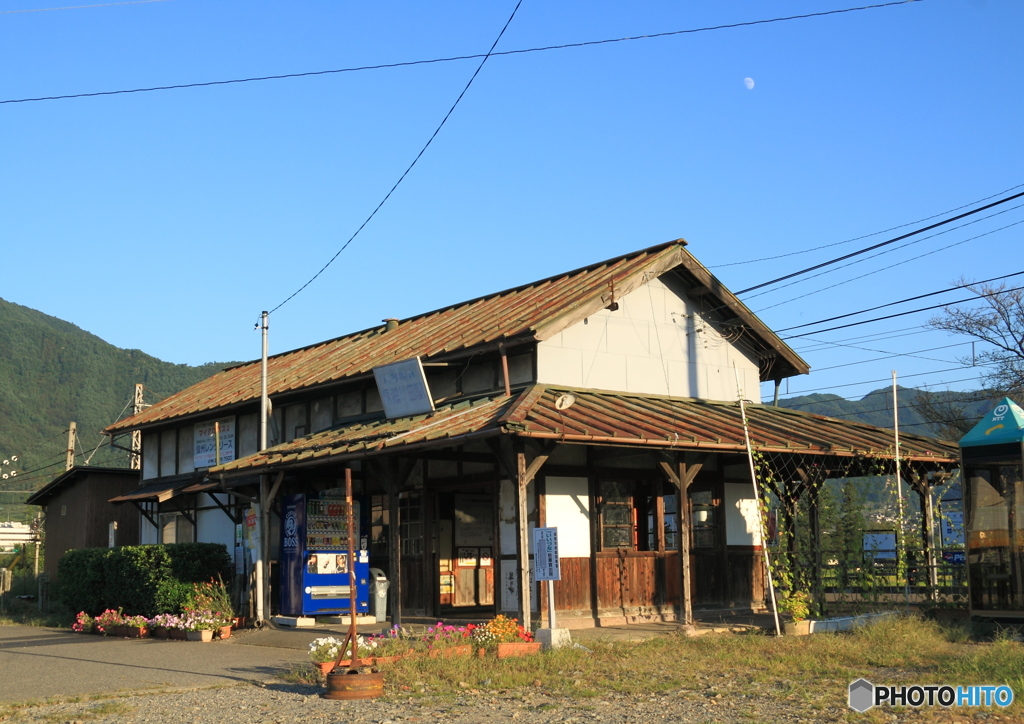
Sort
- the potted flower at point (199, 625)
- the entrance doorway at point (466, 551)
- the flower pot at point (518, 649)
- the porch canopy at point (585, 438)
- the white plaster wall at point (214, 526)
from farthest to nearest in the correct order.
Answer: the white plaster wall at point (214, 526)
the entrance doorway at point (466, 551)
the potted flower at point (199, 625)
the porch canopy at point (585, 438)
the flower pot at point (518, 649)

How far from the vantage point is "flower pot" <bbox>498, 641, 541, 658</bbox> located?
1227cm

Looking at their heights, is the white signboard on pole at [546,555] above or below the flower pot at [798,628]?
above

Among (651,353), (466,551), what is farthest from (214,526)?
(651,353)

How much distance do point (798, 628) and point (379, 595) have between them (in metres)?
7.38

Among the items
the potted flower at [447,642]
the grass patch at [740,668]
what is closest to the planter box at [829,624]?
the grass patch at [740,668]

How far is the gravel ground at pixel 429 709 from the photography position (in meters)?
8.78

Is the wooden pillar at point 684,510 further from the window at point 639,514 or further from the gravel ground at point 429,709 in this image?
the gravel ground at point 429,709

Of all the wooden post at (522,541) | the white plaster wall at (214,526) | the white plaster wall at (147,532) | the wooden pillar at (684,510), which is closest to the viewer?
the wooden post at (522,541)

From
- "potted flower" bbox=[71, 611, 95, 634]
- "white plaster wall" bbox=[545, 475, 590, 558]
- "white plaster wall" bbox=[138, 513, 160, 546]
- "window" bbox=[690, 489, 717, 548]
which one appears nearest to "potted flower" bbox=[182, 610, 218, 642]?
"potted flower" bbox=[71, 611, 95, 634]

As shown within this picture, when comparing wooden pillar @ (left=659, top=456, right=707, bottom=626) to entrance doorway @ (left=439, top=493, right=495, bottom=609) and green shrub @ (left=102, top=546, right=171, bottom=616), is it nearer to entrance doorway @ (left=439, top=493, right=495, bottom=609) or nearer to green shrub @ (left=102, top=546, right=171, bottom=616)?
entrance doorway @ (left=439, top=493, right=495, bottom=609)

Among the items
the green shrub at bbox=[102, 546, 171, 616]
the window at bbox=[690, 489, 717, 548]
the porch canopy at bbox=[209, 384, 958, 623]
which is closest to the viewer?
the porch canopy at bbox=[209, 384, 958, 623]

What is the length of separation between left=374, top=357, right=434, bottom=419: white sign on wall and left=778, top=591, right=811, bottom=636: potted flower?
6.42 meters

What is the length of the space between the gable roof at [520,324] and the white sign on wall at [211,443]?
52cm

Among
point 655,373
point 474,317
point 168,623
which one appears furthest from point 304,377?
point 655,373
